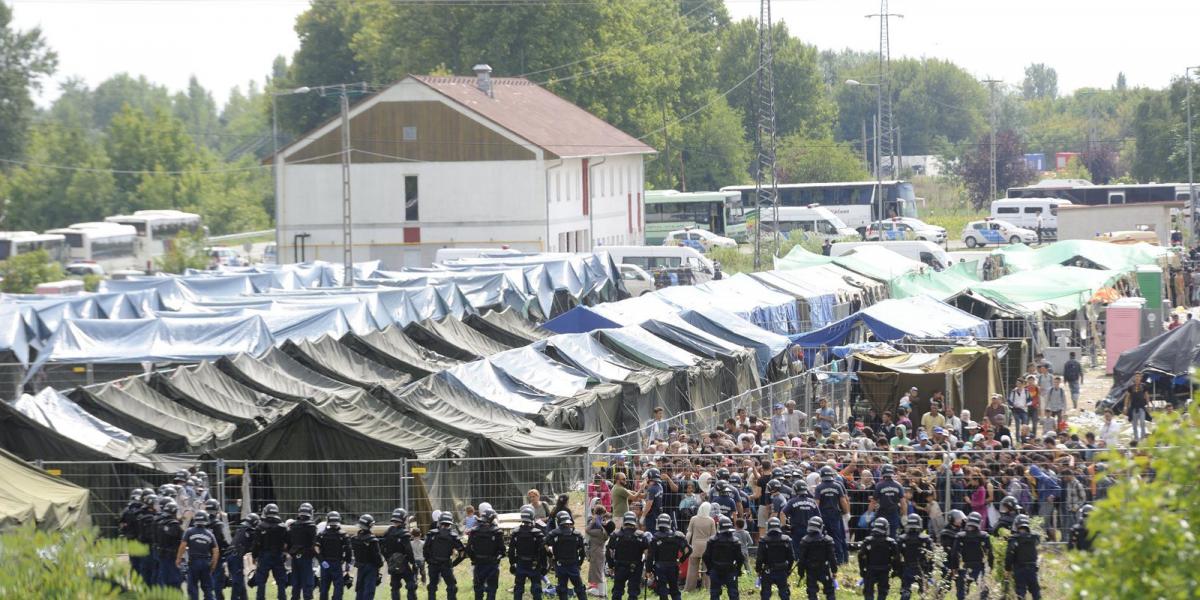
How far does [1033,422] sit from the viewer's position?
2438 centimetres

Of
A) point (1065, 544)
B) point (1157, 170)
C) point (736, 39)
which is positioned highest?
point (736, 39)

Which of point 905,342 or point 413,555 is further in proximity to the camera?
point 905,342

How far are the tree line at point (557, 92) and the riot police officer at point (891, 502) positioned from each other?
5652 centimetres

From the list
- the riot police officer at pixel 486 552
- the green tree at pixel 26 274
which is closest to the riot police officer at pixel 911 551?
the riot police officer at pixel 486 552

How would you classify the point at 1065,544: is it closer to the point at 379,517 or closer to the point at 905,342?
the point at 379,517

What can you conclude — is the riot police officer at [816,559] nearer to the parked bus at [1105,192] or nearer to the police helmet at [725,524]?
the police helmet at [725,524]

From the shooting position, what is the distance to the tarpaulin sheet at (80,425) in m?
18.8

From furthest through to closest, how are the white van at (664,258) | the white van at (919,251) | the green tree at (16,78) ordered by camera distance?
the green tree at (16,78)
the white van at (919,251)
the white van at (664,258)

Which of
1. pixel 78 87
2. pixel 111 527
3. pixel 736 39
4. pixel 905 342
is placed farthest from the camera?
pixel 78 87

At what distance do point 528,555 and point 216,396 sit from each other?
27.3 ft

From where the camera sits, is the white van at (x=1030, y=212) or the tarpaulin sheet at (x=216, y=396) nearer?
the tarpaulin sheet at (x=216, y=396)

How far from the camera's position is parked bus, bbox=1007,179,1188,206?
74188 mm

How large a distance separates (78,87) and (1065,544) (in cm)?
13403

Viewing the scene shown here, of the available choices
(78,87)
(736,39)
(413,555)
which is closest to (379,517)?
(413,555)
